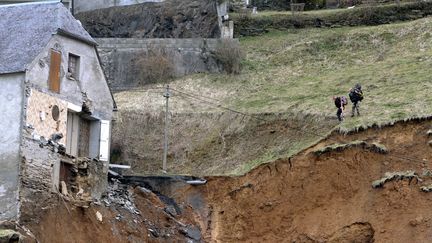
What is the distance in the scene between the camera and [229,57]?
50812 mm

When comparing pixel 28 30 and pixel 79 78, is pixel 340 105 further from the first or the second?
pixel 28 30

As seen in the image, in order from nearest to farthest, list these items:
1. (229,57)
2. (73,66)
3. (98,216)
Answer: (98,216) → (73,66) → (229,57)

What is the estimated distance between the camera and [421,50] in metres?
48.1

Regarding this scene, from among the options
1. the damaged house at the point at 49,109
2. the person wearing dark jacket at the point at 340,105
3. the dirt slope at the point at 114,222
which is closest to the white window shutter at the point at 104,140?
the damaged house at the point at 49,109

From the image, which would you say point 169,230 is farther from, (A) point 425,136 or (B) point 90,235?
(A) point 425,136

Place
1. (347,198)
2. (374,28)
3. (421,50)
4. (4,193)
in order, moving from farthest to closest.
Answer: (374,28) < (421,50) < (347,198) < (4,193)

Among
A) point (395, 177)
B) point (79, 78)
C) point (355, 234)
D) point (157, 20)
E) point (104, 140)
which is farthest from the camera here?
point (157, 20)

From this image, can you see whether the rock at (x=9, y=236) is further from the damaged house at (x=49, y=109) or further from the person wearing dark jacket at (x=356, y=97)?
the person wearing dark jacket at (x=356, y=97)

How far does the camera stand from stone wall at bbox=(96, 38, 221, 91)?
168ft

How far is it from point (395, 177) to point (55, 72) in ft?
38.0

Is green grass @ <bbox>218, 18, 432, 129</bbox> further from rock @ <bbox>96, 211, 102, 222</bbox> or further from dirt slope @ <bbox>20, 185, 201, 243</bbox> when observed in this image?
rock @ <bbox>96, 211, 102, 222</bbox>

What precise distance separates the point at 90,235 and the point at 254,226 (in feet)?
19.6

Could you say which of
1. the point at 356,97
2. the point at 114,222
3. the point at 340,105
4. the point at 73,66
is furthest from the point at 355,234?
the point at 73,66

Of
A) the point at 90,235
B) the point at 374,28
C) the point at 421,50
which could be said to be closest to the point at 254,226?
the point at 90,235
